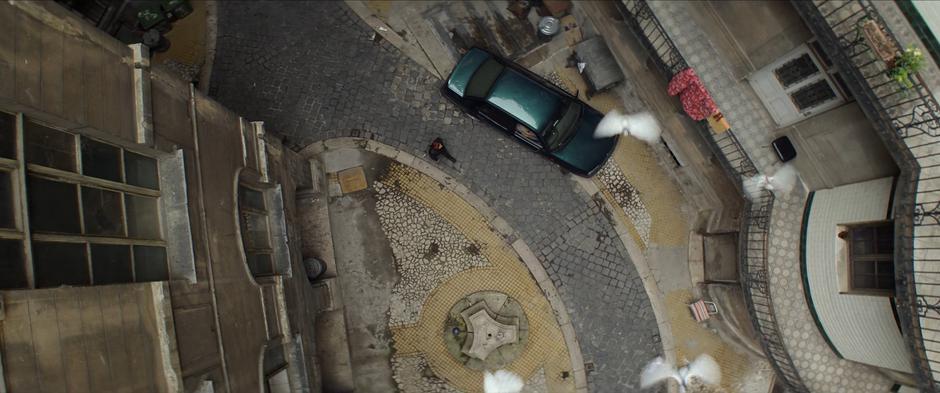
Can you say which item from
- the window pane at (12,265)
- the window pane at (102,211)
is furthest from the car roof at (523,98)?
the window pane at (12,265)

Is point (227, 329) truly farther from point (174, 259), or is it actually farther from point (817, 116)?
point (817, 116)

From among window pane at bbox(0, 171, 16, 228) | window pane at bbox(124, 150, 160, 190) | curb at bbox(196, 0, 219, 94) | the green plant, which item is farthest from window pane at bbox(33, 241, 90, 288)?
the green plant

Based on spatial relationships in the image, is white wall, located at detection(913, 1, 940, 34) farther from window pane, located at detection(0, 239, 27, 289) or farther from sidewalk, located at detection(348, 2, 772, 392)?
window pane, located at detection(0, 239, 27, 289)

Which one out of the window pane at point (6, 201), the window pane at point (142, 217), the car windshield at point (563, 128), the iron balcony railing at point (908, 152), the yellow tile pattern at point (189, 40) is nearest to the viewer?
the window pane at point (6, 201)

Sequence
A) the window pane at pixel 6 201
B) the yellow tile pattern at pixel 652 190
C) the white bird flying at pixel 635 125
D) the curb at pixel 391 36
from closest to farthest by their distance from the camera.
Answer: the window pane at pixel 6 201 → the white bird flying at pixel 635 125 → the yellow tile pattern at pixel 652 190 → the curb at pixel 391 36

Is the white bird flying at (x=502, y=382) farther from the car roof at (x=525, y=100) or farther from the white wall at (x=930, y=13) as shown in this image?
the white wall at (x=930, y=13)

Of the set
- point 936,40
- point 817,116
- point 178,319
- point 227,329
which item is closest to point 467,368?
point 227,329

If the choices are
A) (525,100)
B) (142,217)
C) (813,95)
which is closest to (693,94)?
(813,95)
